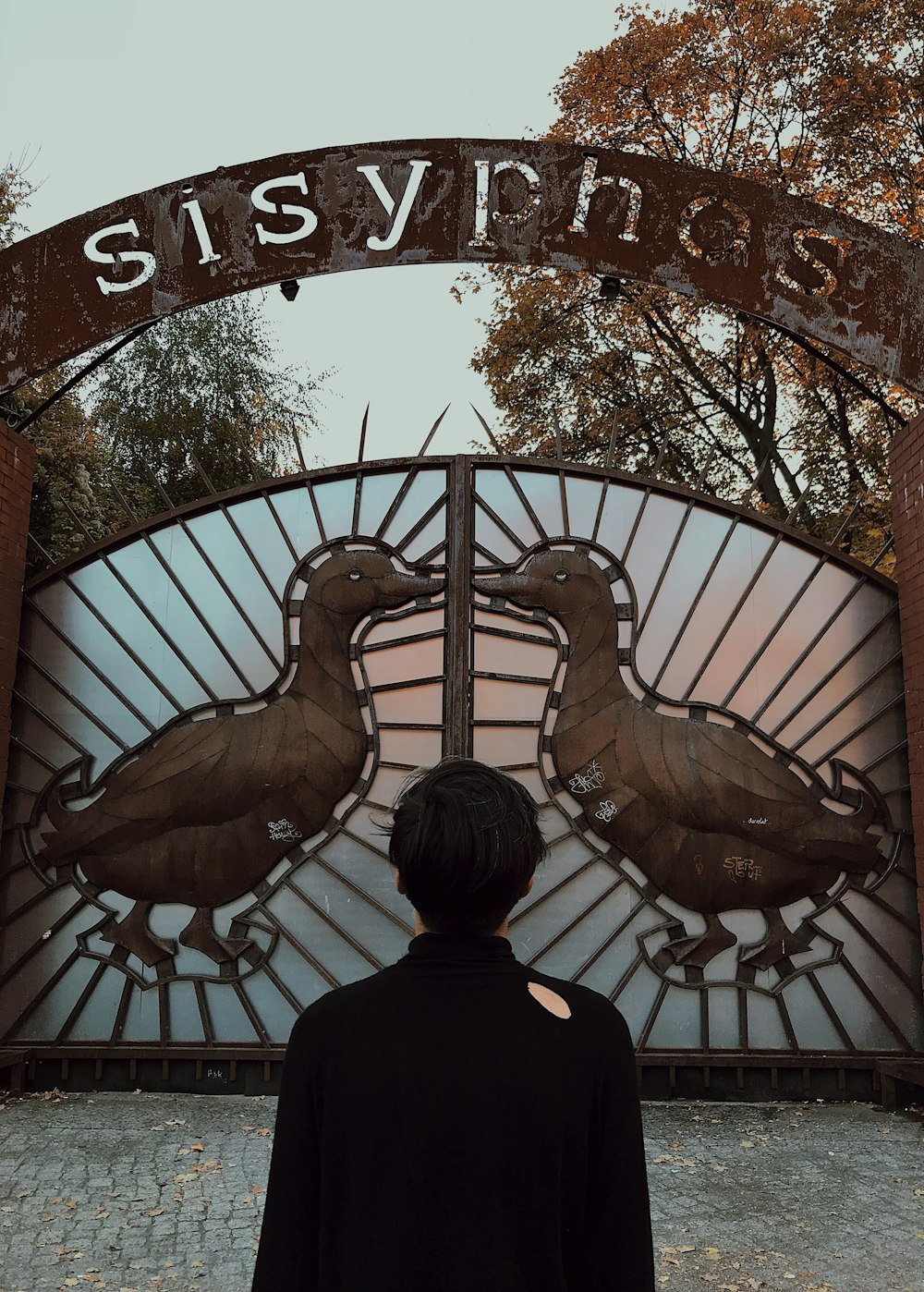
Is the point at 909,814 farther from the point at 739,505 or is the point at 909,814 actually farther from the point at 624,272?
the point at 624,272

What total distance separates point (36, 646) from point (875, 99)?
1166 cm

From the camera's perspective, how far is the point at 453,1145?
1327mm

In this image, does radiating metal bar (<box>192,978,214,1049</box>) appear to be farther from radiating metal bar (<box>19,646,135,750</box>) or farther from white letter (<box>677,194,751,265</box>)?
white letter (<box>677,194,751,265</box>)

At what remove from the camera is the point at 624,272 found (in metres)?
5.50

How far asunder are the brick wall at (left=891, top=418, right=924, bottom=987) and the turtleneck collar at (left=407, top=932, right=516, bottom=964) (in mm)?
4440

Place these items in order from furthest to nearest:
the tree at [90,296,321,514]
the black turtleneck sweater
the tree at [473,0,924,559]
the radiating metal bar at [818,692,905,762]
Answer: the tree at [90,296,321,514] < the tree at [473,0,924,559] < the radiating metal bar at [818,692,905,762] < the black turtleneck sweater

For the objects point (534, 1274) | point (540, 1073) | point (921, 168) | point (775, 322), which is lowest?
point (534, 1274)

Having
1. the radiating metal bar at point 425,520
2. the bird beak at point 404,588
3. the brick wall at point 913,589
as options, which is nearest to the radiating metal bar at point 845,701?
the brick wall at point 913,589

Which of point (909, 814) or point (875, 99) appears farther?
point (875, 99)

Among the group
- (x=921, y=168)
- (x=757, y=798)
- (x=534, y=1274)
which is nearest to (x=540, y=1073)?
(x=534, y=1274)

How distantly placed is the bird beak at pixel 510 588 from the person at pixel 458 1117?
4.39 m

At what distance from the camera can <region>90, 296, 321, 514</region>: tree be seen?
16938mm

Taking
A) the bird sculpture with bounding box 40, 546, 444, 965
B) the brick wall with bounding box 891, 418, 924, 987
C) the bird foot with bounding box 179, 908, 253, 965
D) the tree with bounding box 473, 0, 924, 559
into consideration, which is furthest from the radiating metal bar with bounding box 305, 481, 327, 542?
the tree with bounding box 473, 0, 924, 559

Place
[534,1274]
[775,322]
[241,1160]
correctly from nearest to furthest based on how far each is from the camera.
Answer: [534,1274]
[241,1160]
[775,322]
